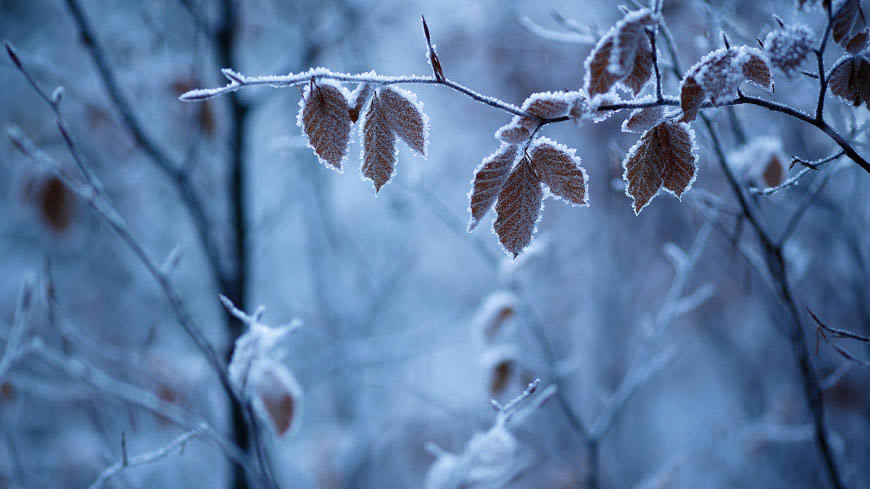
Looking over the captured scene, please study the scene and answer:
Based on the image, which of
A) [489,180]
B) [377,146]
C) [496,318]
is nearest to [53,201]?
[496,318]

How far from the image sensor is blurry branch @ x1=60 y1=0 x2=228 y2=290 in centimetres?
126

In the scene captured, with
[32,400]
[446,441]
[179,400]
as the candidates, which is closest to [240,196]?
[179,400]

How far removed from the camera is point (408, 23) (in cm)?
286

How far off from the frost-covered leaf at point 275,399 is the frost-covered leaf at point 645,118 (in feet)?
2.58

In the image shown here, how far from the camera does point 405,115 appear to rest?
1.96ft

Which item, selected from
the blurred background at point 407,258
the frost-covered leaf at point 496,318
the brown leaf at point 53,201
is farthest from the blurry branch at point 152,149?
the frost-covered leaf at point 496,318

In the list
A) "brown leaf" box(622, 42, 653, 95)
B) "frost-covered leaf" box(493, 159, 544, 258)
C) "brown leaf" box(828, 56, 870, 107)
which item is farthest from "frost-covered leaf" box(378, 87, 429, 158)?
"brown leaf" box(828, 56, 870, 107)

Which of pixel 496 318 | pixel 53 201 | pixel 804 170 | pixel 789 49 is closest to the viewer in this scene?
pixel 789 49

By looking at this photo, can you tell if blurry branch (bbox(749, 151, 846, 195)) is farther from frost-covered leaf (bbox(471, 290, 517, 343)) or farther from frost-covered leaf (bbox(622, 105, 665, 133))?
frost-covered leaf (bbox(471, 290, 517, 343))

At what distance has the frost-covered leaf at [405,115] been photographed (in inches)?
23.5

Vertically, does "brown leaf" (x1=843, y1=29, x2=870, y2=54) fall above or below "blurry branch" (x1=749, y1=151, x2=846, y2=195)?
above

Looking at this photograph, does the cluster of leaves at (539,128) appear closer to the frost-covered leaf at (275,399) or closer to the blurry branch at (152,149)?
the frost-covered leaf at (275,399)

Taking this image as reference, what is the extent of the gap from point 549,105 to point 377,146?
20 centimetres

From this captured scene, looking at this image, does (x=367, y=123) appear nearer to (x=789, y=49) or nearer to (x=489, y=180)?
(x=489, y=180)
